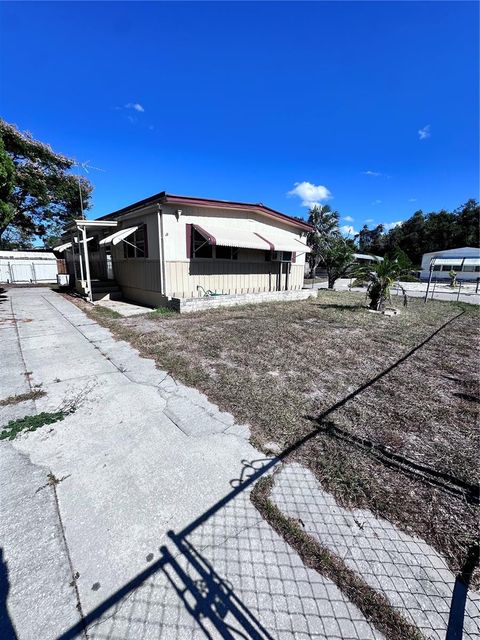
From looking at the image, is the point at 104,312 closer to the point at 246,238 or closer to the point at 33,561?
the point at 246,238

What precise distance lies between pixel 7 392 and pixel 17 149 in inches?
835

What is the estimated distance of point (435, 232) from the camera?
39750 millimetres

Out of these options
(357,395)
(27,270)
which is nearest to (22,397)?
(357,395)

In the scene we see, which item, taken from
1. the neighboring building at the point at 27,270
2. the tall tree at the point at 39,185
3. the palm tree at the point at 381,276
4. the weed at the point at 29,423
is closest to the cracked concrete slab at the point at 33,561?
the weed at the point at 29,423

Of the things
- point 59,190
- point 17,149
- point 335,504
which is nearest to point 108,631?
point 335,504

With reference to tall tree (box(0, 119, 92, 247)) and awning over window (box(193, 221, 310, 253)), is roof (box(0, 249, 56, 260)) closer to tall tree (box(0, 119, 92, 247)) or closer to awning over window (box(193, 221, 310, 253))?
tall tree (box(0, 119, 92, 247))

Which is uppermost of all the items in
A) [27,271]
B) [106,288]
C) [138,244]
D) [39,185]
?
[39,185]

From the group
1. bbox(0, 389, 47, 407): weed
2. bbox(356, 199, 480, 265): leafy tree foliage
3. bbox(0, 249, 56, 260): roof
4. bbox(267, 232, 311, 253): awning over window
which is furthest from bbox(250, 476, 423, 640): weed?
bbox(356, 199, 480, 265): leafy tree foliage

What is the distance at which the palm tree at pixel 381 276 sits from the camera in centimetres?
959

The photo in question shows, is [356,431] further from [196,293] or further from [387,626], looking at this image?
[196,293]

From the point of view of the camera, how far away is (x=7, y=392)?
12.6 feet

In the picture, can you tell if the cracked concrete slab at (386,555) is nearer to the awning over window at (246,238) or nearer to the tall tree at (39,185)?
the awning over window at (246,238)

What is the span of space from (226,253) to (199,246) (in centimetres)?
141

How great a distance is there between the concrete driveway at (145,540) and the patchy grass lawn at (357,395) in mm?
652
